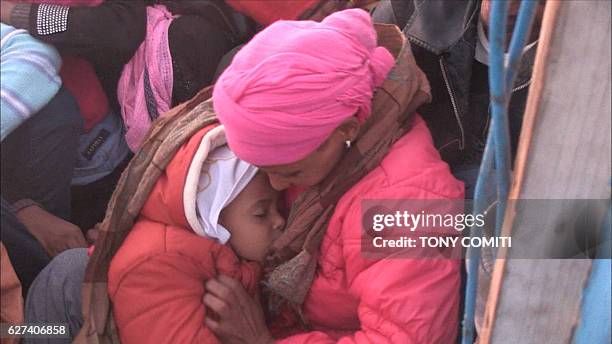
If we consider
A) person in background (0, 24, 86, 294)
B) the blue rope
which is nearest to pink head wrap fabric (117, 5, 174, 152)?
person in background (0, 24, 86, 294)

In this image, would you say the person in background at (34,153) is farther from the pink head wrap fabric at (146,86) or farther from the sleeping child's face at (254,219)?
the sleeping child's face at (254,219)

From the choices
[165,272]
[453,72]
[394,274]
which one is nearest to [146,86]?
[165,272]

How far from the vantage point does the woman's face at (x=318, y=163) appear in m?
1.39

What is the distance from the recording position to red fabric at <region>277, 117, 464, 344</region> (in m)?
1.33

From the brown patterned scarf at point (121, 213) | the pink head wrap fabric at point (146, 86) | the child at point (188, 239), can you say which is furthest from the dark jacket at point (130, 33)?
the child at point (188, 239)

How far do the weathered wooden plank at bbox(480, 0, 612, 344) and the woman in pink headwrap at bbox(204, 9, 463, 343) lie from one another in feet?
0.85

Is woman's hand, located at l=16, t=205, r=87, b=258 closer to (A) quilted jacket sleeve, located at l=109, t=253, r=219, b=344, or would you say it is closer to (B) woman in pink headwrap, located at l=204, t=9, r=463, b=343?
(A) quilted jacket sleeve, located at l=109, t=253, r=219, b=344

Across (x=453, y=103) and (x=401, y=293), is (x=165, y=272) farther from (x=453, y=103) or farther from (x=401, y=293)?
A: (x=453, y=103)

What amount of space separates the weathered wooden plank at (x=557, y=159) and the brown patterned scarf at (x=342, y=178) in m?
0.44

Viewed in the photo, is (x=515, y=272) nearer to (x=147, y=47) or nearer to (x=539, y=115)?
(x=539, y=115)

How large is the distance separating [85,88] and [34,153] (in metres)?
0.27

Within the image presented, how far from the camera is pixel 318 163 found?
1412mm

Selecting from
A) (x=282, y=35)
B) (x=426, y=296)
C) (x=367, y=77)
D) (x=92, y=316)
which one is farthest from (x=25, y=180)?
(x=426, y=296)

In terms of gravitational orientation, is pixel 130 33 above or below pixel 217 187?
above
